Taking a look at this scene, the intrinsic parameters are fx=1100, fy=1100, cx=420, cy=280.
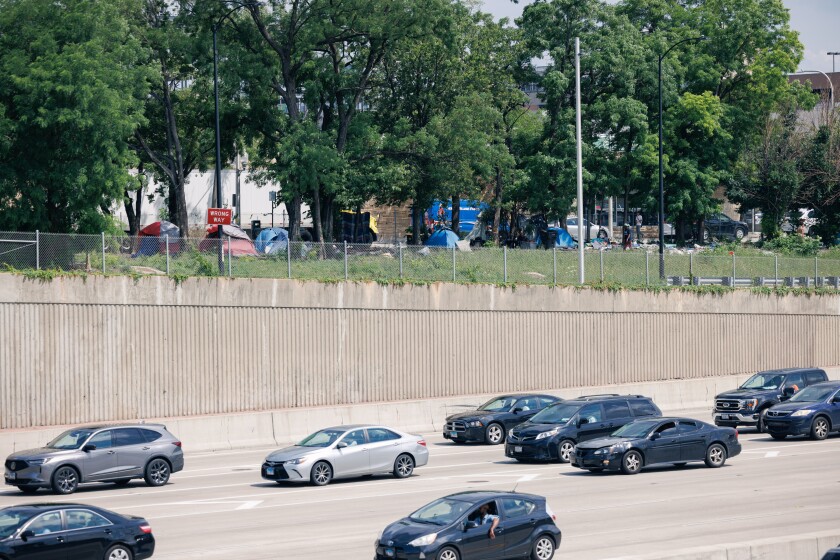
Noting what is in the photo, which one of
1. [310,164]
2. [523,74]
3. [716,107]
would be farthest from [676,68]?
[310,164]

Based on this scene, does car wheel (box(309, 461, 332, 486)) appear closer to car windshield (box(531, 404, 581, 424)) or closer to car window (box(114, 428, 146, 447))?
car window (box(114, 428, 146, 447))

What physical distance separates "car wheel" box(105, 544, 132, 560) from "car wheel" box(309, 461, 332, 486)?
8455 mm

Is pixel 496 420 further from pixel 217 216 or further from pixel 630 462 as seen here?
pixel 217 216

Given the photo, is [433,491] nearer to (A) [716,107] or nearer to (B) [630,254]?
(B) [630,254]

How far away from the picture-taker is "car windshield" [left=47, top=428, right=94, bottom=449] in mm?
22969

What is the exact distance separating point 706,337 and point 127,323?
23.8m

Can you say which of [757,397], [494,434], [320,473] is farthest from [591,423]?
[757,397]

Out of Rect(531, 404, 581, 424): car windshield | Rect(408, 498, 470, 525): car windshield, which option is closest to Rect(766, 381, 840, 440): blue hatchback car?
Rect(531, 404, 581, 424): car windshield

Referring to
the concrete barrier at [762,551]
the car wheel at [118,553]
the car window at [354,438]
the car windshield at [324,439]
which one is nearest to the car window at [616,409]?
the car window at [354,438]

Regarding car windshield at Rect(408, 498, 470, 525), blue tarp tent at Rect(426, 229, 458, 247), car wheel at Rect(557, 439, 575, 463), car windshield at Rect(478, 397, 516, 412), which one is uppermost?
blue tarp tent at Rect(426, 229, 458, 247)

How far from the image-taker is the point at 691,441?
80.1 feet

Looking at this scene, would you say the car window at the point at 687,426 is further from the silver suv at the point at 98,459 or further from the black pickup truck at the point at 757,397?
the silver suv at the point at 98,459

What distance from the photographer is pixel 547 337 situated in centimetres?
4019

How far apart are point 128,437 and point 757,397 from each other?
1810 cm
